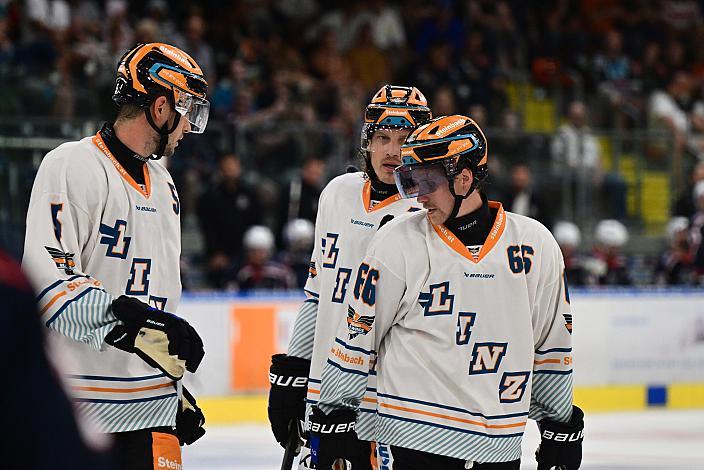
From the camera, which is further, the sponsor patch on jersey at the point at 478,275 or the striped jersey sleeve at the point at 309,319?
the striped jersey sleeve at the point at 309,319

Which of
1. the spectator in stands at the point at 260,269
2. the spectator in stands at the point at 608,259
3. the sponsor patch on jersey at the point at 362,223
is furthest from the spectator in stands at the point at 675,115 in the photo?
the sponsor patch on jersey at the point at 362,223

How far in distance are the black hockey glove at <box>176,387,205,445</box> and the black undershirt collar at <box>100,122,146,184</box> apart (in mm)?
652

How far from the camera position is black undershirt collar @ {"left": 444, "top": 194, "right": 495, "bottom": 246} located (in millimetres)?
3158

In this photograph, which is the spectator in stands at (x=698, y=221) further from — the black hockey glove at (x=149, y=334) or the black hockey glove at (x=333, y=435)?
A: the black hockey glove at (x=149, y=334)

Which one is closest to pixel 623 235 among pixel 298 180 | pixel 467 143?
pixel 298 180

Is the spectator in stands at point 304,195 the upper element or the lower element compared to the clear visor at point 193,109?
lower

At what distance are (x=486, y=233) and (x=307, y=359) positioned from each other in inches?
46.0

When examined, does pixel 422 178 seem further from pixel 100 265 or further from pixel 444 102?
pixel 444 102

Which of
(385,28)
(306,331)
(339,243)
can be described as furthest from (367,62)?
(339,243)

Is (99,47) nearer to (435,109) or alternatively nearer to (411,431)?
(435,109)

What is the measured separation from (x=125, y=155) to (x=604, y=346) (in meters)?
6.86

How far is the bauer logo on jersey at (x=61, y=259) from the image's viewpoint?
2936 mm

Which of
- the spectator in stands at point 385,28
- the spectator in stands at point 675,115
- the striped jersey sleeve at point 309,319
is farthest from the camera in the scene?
the spectator in stands at point 385,28

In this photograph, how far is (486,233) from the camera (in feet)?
10.4
